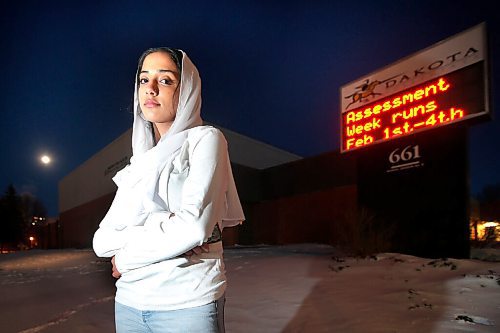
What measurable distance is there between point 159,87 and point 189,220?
0.65m

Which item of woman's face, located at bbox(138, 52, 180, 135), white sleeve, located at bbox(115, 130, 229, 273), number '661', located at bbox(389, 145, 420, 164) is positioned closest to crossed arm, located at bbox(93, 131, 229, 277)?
white sleeve, located at bbox(115, 130, 229, 273)

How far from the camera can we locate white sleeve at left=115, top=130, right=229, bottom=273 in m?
1.14

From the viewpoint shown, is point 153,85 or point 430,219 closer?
point 153,85

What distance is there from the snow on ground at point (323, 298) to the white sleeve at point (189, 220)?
3.16 metres

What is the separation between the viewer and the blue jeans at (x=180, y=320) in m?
1.21

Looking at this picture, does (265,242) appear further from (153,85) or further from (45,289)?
(153,85)

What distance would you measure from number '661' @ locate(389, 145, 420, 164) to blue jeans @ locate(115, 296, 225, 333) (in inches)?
369

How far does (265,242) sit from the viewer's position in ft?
68.9

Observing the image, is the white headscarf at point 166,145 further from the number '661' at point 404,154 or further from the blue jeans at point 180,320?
the number '661' at point 404,154

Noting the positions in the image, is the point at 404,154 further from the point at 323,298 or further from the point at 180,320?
the point at 180,320

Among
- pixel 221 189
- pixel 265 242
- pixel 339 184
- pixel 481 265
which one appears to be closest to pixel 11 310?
pixel 221 189

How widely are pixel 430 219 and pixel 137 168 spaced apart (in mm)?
A: 9277

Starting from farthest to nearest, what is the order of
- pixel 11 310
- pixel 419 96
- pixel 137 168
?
pixel 419 96 → pixel 11 310 → pixel 137 168

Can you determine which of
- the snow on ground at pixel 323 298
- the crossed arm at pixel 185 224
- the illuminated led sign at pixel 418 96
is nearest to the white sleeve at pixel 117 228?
the crossed arm at pixel 185 224
